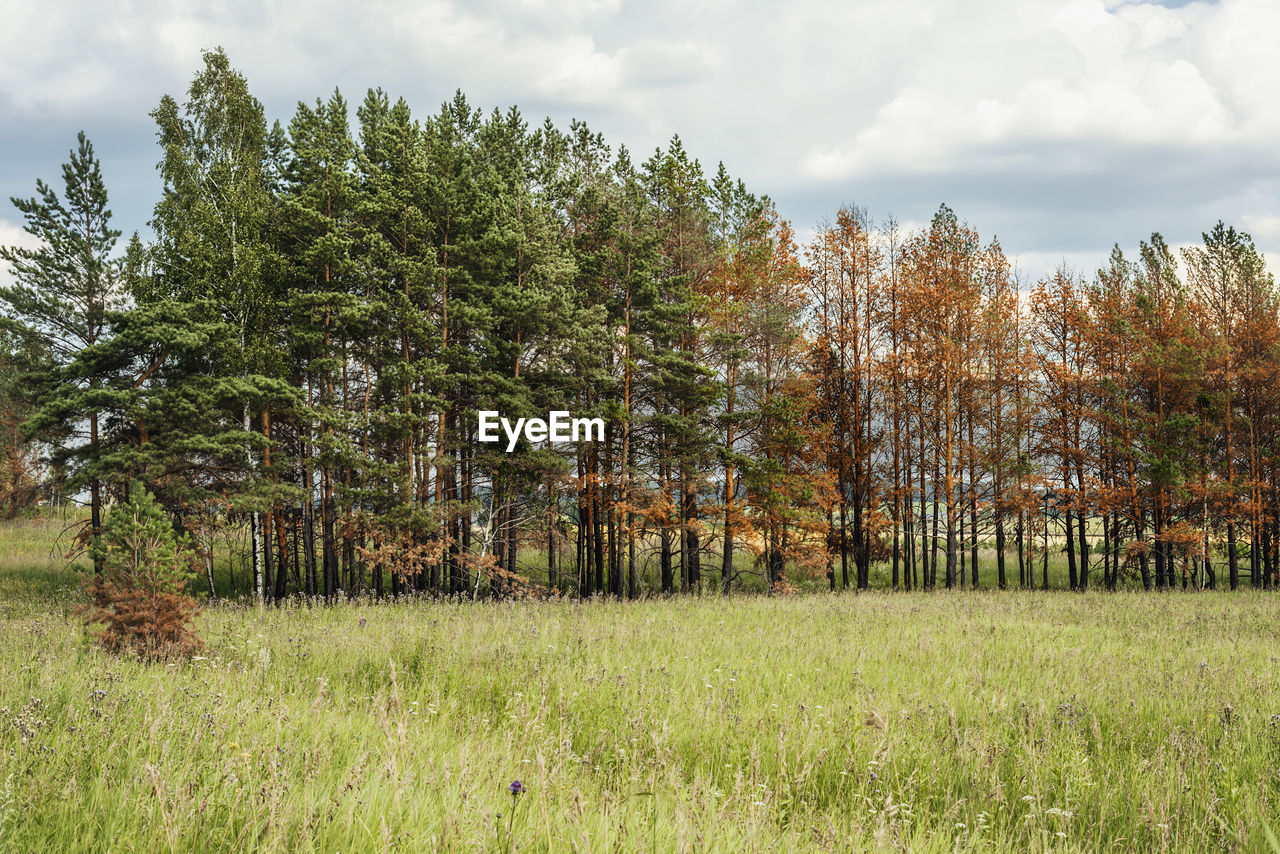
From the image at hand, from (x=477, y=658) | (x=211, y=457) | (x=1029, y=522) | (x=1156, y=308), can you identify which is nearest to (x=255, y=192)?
(x=211, y=457)

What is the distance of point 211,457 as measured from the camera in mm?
18875

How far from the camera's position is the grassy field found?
2924 mm

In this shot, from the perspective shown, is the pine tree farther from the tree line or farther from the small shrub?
the small shrub

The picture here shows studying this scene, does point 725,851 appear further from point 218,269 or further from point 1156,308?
point 1156,308

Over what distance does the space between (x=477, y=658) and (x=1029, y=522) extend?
87.9ft

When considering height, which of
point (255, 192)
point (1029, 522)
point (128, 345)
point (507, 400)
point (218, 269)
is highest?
point (255, 192)

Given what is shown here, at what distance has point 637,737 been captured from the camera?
16.0 ft

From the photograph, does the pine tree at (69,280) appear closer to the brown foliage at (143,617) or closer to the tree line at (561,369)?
the tree line at (561,369)

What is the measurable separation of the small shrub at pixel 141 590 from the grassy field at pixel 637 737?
337mm

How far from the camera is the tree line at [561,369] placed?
18797mm

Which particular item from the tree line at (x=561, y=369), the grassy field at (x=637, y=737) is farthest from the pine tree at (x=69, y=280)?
the grassy field at (x=637, y=737)

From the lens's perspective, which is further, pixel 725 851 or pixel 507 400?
pixel 507 400

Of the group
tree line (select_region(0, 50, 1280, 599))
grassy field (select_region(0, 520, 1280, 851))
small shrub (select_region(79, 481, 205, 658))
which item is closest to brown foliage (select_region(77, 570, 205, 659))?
small shrub (select_region(79, 481, 205, 658))

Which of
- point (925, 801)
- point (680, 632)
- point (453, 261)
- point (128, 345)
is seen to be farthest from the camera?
point (453, 261)
